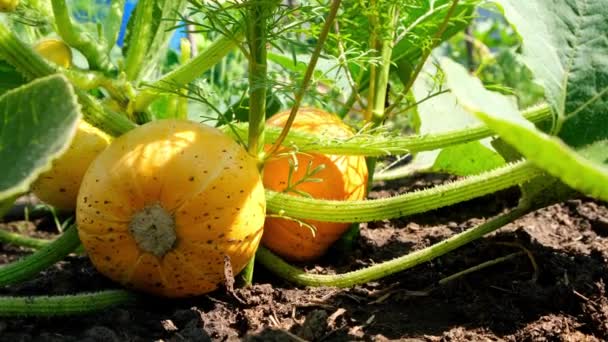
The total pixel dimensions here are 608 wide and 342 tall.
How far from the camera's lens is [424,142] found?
168cm

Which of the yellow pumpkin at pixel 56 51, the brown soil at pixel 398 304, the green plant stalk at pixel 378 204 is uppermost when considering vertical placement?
the yellow pumpkin at pixel 56 51

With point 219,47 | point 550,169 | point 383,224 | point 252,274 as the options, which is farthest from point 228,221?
point 383,224

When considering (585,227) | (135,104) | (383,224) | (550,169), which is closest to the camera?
(550,169)

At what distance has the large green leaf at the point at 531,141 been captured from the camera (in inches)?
39.6

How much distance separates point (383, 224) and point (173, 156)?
84cm

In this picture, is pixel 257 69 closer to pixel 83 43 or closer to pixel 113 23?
pixel 83 43

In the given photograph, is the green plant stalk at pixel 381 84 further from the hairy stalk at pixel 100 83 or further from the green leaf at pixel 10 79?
the green leaf at pixel 10 79

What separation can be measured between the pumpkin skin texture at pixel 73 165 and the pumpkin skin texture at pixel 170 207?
0.26m

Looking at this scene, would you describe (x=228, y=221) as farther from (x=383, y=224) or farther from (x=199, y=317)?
(x=383, y=224)

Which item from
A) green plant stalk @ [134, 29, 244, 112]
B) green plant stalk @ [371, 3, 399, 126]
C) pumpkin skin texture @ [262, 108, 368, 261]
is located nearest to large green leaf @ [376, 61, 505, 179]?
green plant stalk @ [371, 3, 399, 126]

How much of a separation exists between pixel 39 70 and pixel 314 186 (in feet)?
2.10

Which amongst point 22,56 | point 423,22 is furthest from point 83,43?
point 423,22

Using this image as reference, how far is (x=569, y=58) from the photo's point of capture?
1.50 meters

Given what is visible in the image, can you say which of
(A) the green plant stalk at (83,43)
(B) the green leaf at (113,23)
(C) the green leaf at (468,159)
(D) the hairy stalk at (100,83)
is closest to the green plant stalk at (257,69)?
(D) the hairy stalk at (100,83)
